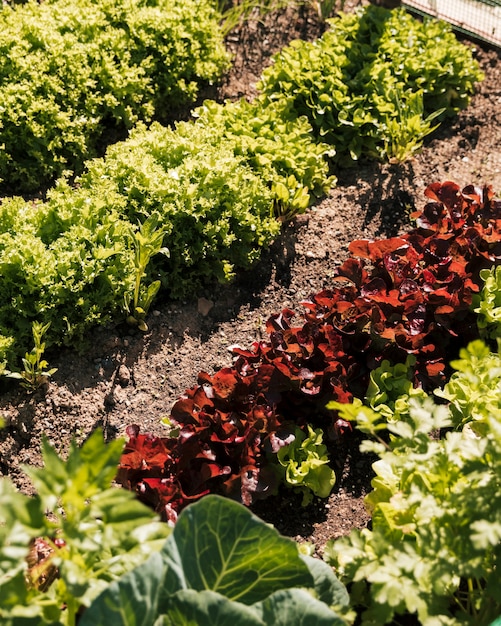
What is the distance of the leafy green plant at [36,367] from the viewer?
3.45 m

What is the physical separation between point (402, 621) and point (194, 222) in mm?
2216

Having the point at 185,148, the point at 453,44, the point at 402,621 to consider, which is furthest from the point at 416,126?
the point at 402,621

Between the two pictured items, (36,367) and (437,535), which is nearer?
(437,535)

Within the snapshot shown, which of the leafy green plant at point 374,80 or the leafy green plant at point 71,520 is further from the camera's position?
the leafy green plant at point 374,80

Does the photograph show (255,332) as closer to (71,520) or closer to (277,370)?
(277,370)

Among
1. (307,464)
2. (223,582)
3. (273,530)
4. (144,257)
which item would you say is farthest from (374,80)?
(223,582)

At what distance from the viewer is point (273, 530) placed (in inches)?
94.0

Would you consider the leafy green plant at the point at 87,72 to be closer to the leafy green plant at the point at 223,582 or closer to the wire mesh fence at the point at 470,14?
the wire mesh fence at the point at 470,14

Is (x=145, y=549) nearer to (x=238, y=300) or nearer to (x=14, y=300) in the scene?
(x=14, y=300)

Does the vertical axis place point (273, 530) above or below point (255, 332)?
above

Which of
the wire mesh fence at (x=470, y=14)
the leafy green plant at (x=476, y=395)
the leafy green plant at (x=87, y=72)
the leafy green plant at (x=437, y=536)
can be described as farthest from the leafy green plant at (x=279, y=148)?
the leafy green plant at (x=437, y=536)

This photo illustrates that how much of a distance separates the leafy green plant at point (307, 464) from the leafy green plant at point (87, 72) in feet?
7.60

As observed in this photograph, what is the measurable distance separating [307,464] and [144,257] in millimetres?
1264

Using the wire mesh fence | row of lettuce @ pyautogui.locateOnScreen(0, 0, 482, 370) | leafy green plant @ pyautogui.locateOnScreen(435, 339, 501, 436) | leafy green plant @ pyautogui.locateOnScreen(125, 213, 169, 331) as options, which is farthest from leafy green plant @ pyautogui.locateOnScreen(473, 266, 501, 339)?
the wire mesh fence
